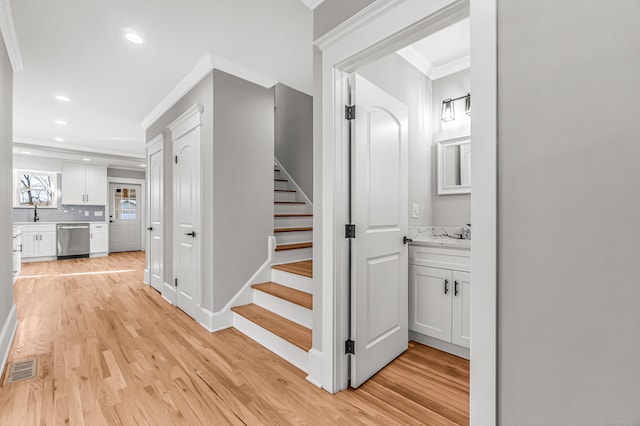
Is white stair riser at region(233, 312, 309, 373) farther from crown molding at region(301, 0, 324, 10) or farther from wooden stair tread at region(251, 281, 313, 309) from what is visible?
crown molding at region(301, 0, 324, 10)

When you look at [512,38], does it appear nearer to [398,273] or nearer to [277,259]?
[398,273]

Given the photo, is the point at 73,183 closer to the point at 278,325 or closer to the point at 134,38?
the point at 134,38

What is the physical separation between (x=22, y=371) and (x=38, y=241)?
6392 millimetres

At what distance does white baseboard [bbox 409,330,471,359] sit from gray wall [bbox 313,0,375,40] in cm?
242

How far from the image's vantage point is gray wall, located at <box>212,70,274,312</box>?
8.93 ft

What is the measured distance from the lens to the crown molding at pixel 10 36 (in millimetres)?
2010

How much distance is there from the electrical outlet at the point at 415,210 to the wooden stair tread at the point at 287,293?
1235 mm

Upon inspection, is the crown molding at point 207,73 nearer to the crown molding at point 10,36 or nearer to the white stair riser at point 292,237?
the crown molding at point 10,36

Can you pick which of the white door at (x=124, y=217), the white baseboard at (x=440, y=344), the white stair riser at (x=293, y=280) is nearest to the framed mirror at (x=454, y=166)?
the white baseboard at (x=440, y=344)

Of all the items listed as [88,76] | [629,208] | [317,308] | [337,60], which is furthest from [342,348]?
[88,76]

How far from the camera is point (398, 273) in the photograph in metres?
2.18

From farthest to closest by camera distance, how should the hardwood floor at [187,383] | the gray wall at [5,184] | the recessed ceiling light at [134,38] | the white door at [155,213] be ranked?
the white door at [155,213] → the recessed ceiling light at [134,38] → the gray wall at [5,184] → the hardwood floor at [187,383]

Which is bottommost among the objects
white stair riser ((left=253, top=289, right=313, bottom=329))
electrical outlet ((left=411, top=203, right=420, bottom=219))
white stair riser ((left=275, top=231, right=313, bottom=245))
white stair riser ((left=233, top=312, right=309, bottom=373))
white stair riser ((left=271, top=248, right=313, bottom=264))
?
white stair riser ((left=233, top=312, right=309, bottom=373))

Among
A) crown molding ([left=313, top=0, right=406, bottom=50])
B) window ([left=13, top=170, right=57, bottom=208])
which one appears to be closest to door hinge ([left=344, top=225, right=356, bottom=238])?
crown molding ([left=313, top=0, right=406, bottom=50])
